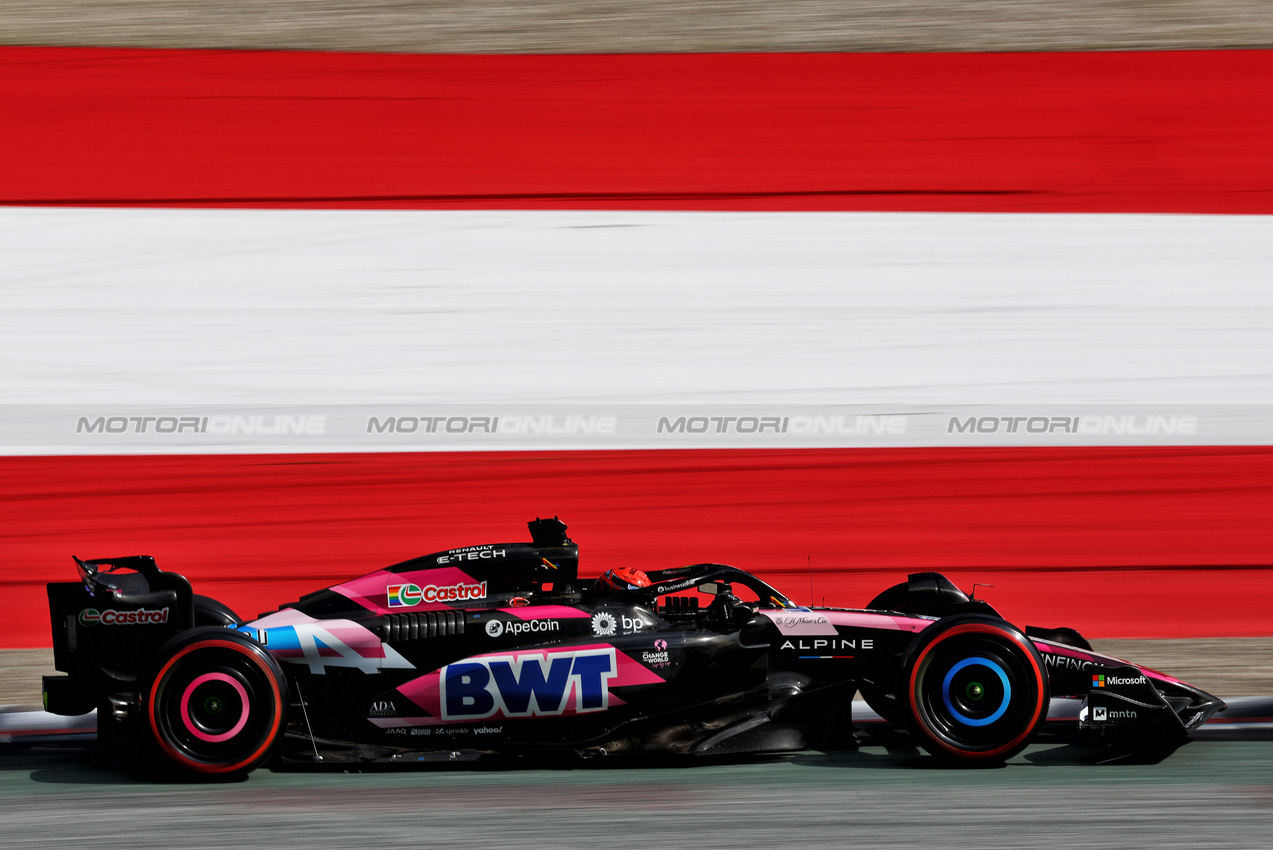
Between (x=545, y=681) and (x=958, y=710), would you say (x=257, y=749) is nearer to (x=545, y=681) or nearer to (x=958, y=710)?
(x=545, y=681)

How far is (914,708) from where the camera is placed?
4.60 metres

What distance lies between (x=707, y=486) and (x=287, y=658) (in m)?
3.07

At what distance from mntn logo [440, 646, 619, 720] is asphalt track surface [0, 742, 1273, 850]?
26 cm

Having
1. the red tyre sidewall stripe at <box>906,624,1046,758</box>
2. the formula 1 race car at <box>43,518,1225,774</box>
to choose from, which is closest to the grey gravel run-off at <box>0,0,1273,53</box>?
the formula 1 race car at <box>43,518,1225,774</box>

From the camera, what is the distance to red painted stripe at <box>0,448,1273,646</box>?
7000mm

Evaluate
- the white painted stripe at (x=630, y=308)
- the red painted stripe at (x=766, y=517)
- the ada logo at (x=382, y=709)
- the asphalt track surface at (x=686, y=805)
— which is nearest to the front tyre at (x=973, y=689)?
the asphalt track surface at (x=686, y=805)

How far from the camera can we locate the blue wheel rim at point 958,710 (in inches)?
182

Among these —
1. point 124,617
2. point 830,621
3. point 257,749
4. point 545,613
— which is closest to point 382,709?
point 257,749

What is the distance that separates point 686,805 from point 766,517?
3125 millimetres

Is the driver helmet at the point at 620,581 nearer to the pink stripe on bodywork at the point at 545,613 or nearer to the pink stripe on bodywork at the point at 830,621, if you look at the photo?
the pink stripe on bodywork at the point at 545,613

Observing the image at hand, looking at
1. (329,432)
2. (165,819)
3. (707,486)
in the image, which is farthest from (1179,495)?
(165,819)

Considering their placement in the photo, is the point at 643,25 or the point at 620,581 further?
the point at 643,25

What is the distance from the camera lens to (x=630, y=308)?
7.26 meters

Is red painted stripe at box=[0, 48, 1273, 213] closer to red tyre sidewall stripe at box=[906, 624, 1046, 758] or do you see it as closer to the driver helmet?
the driver helmet
